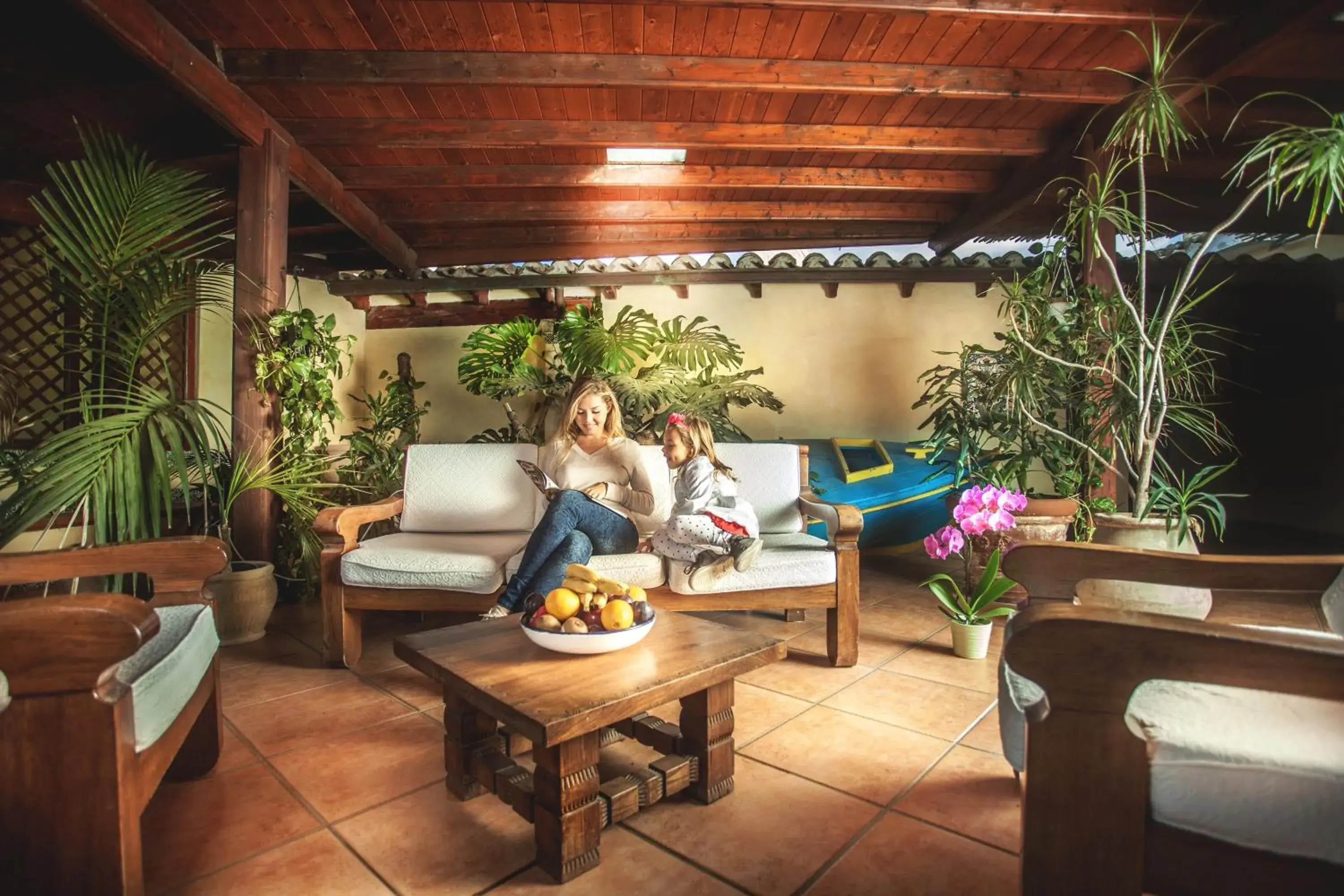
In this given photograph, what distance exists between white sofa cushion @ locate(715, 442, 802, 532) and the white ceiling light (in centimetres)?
242

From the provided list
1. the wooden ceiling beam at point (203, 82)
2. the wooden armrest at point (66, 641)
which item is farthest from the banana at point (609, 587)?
the wooden ceiling beam at point (203, 82)

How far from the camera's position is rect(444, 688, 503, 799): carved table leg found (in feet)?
5.76

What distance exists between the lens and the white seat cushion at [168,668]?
48.8 inches

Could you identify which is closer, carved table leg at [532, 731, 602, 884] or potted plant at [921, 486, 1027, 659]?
carved table leg at [532, 731, 602, 884]

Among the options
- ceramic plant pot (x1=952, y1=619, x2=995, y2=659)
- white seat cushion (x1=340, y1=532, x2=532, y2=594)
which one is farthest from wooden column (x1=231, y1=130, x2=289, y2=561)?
ceramic plant pot (x1=952, y1=619, x2=995, y2=659)

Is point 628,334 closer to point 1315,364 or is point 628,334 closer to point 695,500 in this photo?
point 695,500

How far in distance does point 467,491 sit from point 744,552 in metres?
1.37

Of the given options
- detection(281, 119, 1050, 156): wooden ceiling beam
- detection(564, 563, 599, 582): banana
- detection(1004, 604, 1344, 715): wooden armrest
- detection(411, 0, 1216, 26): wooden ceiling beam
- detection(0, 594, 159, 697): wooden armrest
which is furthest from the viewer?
detection(281, 119, 1050, 156): wooden ceiling beam

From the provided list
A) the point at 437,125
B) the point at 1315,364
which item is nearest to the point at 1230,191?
the point at 1315,364

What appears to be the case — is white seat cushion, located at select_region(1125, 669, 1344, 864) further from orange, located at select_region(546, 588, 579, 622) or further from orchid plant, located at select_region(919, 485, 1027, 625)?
orchid plant, located at select_region(919, 485, 1027, 625)

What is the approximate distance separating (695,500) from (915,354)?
418cm

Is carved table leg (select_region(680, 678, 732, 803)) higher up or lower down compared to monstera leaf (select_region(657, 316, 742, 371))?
lower down

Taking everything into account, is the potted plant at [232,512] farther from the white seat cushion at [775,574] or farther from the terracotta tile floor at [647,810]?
the white seat cushion at [775,574]

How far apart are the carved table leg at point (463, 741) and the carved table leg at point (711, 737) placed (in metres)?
0.53
